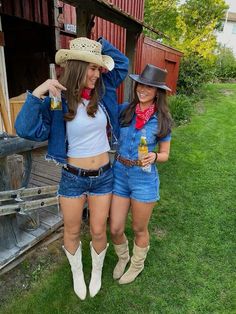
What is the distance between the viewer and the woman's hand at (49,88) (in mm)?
1924

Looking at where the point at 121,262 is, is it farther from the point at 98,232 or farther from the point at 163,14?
the point at 163,14

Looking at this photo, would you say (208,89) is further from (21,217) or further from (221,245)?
(21,217)

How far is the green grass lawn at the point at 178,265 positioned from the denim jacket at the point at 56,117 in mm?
1377

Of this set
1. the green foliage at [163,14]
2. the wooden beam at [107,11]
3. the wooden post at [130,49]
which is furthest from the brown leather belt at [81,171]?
the green foliage at [163,14]

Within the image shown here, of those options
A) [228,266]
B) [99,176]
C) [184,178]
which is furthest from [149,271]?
[184,178]

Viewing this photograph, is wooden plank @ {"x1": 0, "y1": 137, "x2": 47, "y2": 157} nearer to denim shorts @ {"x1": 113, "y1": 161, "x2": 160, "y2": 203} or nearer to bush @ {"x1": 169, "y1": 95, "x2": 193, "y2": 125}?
denim shorts @ {"x1": 113, "y1": 161, "x2": 160, "y2": 203}

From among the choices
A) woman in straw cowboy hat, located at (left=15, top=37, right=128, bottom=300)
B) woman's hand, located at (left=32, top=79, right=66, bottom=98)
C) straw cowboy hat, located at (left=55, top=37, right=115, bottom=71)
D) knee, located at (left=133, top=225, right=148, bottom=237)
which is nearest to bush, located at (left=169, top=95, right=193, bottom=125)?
knee, located at (left=133, top=225, right=148, bottom=237)

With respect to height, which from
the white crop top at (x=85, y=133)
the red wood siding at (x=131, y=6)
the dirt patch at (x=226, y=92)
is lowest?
the dirt patch at (x=226, y=92)

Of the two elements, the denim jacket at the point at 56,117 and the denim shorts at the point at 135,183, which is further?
the denim shorts at the point at 135,183

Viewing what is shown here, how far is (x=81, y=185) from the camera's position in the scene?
232cm

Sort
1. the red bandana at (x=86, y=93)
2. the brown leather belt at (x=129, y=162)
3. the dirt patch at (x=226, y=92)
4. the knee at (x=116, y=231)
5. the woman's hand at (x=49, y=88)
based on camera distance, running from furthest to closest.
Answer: the dirt patch at (x=226, y=92), the knee at (x=116, y=231), the brown leather belt at (x=129, y=162), the red bandana at (x=86, y=93), the woman's hand at (x=49, y=88)

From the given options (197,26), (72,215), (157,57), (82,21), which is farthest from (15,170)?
(197,26)

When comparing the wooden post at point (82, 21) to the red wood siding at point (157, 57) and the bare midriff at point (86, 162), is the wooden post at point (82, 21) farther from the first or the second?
the red wood siding at point (157, 57)

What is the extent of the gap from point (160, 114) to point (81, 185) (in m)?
0.83
